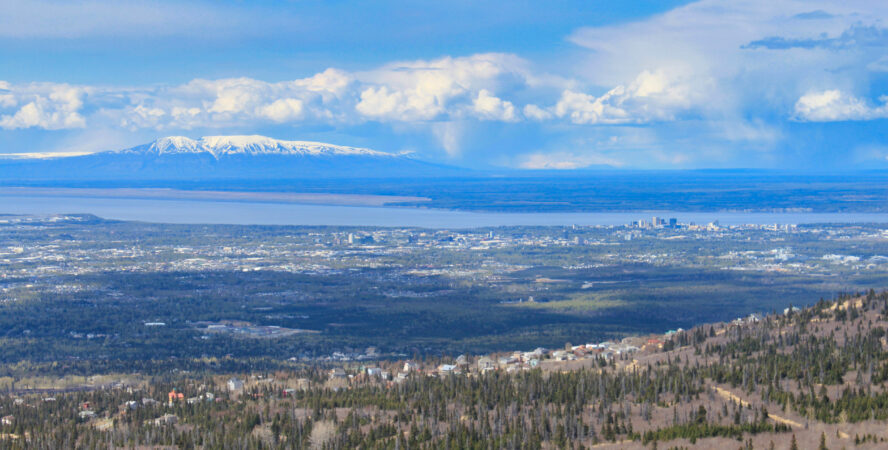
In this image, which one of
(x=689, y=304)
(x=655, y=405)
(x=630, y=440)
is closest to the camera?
(x=630, y=440)

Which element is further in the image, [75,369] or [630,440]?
[75,369]

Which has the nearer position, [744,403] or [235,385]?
[744,403]

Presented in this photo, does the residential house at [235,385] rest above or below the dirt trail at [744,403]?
below

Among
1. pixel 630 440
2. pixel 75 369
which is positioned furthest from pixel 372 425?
pixel 75 369

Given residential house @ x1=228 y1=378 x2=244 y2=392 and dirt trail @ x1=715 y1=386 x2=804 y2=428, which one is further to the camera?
residential house @ x1=228 y1=378 x2=244 y2=392

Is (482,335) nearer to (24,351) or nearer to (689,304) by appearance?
(689,304)

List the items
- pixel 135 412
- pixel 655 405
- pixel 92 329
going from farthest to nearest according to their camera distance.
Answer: pixel 92 329 → pixel 135 412 → pixel 655 405

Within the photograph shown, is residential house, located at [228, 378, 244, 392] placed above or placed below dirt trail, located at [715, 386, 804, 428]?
below

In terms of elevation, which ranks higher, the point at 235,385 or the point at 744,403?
the point at 744,403

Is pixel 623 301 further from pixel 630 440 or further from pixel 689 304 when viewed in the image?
pixel 630 440

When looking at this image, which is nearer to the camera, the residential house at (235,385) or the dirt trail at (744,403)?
the dirt trail at (744,403)
